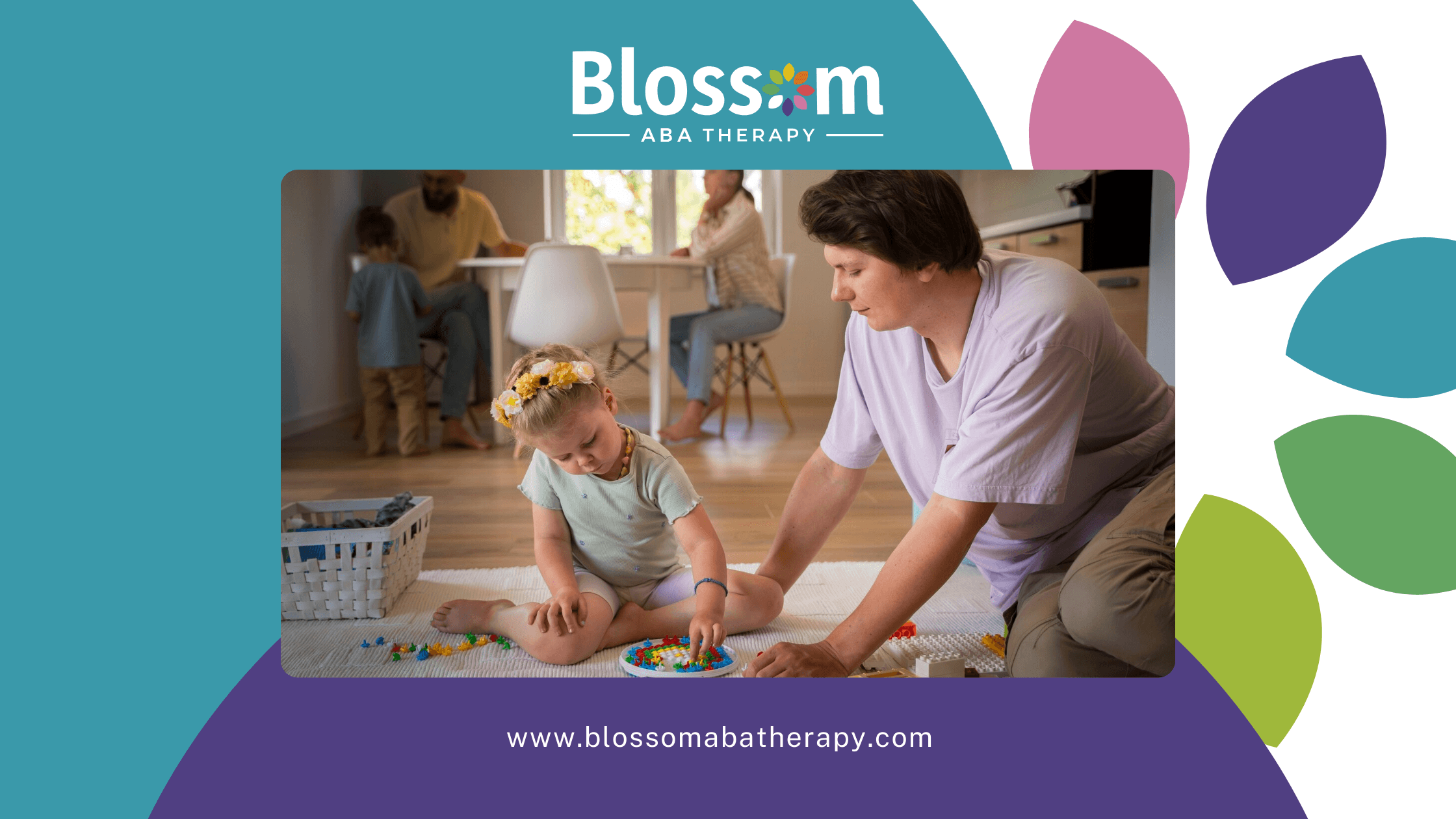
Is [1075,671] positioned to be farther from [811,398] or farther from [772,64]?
[772,64]

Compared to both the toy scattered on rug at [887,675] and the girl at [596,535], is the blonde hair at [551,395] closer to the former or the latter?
the girl at [596,535]

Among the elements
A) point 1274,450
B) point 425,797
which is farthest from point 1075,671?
point 425,797

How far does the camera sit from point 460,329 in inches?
41.5

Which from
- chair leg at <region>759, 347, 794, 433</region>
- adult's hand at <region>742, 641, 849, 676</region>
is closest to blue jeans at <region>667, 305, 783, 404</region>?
chair leg at <region>759, 347, 794, 433</region>

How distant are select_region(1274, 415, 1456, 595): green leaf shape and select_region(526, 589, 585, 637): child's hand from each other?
0.77 meters

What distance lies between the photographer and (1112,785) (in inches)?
37.6

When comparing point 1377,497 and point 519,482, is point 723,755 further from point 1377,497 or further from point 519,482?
point 1377,497

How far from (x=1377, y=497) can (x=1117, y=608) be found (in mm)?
324

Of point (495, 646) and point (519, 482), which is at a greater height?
point (519, 482)

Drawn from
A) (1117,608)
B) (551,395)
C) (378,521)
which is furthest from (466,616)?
→ (1117,608)

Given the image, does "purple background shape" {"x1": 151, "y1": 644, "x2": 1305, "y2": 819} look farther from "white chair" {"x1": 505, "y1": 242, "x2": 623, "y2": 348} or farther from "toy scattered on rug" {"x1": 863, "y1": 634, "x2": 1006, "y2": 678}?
"white chair" {"x1": 505, "y1": 242, "x2": 623, "y2": 348}

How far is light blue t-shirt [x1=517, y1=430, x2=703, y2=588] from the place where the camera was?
103 centimetres

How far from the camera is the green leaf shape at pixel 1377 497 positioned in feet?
3.30

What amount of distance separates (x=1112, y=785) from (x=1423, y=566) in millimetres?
423
